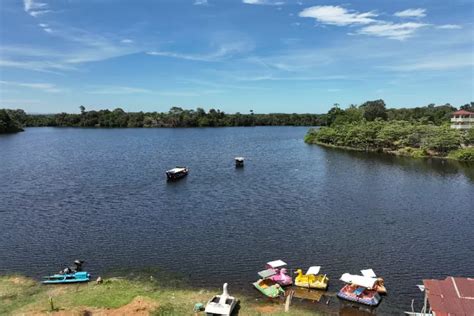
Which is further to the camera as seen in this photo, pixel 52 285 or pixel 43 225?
pixel 43 225

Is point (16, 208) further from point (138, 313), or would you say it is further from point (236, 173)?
point (236, 173)

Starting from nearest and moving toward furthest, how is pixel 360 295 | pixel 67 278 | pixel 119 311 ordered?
pixel 119 311 < pixel 360 295 < pixel 67 278

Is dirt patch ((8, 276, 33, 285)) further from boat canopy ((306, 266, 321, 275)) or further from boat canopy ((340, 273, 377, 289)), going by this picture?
boat canopy ((340, 273, 377, 289))

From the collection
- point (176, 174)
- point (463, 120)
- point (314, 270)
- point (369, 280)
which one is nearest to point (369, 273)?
point (369, 280)

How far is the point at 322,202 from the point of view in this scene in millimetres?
61219

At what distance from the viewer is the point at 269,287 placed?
3312 cm

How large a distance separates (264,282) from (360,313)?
26.7 feet

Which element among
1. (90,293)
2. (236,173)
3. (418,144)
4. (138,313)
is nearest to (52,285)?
(90,293)

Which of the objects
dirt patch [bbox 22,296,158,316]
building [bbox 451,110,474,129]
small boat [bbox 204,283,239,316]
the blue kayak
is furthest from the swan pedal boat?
building [bbox 451,110,474,129]

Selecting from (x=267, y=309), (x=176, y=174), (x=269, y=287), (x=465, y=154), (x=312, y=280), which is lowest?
(x=267, y=309)

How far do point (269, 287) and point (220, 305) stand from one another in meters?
6.16

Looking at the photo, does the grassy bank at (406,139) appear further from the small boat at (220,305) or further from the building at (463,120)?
the small boat at (220,305)

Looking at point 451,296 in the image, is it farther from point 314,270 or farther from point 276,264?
point 276,264

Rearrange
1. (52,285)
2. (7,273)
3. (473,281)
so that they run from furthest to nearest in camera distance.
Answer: (7,273) < (52,285) < (473,281)
